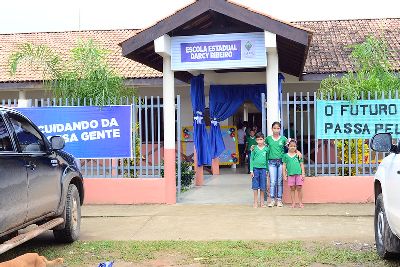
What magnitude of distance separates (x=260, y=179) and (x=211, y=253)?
375cm

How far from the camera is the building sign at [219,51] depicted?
34.5ft

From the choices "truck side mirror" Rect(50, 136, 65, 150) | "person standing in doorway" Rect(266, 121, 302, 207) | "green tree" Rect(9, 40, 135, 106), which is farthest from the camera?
"green tree" Rect(9, 40, 135, 106)

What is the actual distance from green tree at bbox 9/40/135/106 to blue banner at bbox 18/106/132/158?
0.28 m

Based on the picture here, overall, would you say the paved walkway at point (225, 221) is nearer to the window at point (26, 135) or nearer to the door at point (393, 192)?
the window at point (26, 135)

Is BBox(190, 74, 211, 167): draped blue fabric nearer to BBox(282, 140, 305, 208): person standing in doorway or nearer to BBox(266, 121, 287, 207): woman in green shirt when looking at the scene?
BBox(266, 121, 287, 207): woman in green shirt

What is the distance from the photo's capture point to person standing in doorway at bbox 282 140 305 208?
33.1 feet

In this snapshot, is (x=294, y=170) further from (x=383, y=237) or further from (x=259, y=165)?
(x=383, y=237)

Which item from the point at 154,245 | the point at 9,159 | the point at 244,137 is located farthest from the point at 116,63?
the point at 9,159

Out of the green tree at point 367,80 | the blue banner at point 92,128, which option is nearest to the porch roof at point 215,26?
the green tree at point 367,80

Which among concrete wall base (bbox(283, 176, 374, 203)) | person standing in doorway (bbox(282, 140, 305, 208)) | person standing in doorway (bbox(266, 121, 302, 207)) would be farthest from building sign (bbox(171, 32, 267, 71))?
concrete wall base (bbox(283, 176, 374, 203))

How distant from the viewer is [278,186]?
10297mm

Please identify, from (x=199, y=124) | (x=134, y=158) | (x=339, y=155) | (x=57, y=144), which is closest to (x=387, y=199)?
(x=57, y=144)

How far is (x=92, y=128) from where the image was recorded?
1101 centimetres

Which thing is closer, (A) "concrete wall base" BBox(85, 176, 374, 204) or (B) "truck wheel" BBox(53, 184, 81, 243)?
(B) "truck wheel" BBox(53, 184, 81, 243)
